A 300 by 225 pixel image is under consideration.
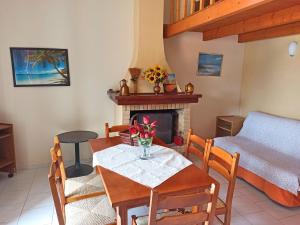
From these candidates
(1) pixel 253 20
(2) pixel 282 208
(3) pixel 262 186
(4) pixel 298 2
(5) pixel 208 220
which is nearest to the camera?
(5) pixel 208 220

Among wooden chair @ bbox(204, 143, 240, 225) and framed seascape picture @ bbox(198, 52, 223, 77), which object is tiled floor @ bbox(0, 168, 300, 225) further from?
framed seascape picture @ bbox(198, 52, 223, 77)

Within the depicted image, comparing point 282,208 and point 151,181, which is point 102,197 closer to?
point 151,181

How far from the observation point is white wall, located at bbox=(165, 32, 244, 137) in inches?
151

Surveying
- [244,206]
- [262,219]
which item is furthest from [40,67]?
[262,219]

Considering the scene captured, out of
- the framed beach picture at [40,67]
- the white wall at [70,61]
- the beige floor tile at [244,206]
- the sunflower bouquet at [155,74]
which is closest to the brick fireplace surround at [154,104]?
the sunflower bouquet at [155,74]

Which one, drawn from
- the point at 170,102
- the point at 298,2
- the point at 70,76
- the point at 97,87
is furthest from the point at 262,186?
the point at 70,76

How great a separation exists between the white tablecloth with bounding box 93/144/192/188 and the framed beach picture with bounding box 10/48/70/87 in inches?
67.5

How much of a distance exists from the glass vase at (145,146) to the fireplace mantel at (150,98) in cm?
127

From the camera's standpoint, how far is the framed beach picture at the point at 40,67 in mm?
2988

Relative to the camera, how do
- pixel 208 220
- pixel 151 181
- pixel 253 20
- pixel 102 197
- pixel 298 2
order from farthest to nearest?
pixel 253 20 < pixel 298 2 < pixel 102 197 < pixel 151 181 < pixel 208 220

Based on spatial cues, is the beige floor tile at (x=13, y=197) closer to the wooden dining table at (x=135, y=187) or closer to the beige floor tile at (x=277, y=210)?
the wooden dining table at (x=135, y=187)

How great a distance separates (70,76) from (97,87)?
16.1 inches

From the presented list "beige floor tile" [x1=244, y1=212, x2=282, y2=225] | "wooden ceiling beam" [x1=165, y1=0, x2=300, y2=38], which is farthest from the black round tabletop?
"beige floor tile" [x1=244, y1=212, x2=282, y2=225]

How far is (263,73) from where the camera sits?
12.8 feet
